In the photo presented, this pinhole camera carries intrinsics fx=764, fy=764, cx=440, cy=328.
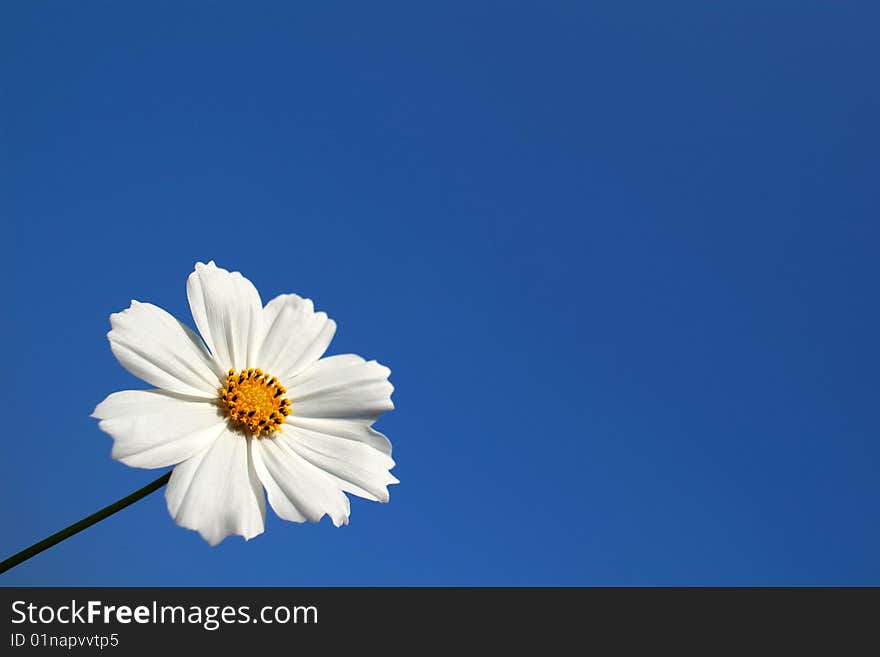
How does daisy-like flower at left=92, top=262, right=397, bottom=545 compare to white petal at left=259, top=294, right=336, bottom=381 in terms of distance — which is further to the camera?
white petal at left=259, top=294, right=336, bottom=381

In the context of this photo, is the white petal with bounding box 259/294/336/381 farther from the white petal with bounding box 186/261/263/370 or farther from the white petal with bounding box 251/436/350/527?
the white petal with bounding box 251/436/350/527

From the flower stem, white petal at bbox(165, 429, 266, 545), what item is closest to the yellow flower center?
white petal at bbox(165, 429, 266, 545)

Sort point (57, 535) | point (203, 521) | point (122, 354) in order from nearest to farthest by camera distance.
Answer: point (57, 535) < point (203, 521) < point (122, 354)

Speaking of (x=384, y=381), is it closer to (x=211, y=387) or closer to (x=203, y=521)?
(x=211, y=387)

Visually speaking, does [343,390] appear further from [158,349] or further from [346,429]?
[158,349]

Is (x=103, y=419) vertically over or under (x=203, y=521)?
over
